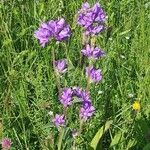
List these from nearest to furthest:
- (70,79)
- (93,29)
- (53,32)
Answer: (53,32)
(93,29)
(70,79)

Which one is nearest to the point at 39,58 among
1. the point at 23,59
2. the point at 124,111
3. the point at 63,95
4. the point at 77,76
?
the point at 23,59

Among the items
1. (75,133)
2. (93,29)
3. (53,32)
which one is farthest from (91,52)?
(75,133)

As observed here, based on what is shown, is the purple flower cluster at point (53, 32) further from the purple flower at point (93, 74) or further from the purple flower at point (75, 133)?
the purple flower at point (75, 133)

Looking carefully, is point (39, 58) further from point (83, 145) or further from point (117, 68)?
point (83, 145)

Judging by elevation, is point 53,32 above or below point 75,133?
above

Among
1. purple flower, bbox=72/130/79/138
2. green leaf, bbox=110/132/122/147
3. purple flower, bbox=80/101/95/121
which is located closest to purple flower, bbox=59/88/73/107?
purple flower, bbox=80/101/95/121

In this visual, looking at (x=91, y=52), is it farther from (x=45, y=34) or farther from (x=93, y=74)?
(x=45, y=34)

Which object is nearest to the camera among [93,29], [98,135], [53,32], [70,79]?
[53,32]

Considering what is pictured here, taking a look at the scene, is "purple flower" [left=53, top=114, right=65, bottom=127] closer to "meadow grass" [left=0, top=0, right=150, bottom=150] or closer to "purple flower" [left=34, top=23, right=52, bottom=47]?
"meadow grass" [left=0, top=0, right=150, bottom=150]

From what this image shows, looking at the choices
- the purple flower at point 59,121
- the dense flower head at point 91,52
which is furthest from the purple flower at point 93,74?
the purple flower at point 59,121
